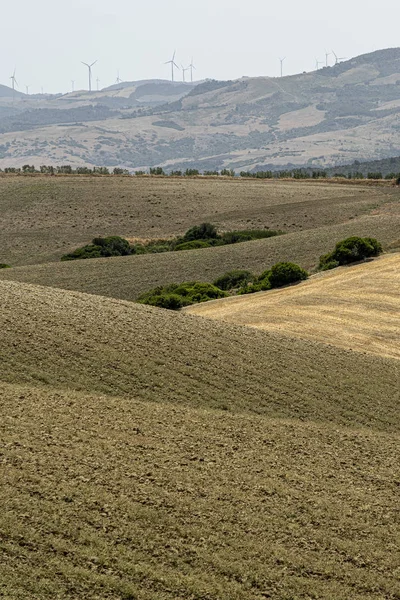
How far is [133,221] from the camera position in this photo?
9612cm

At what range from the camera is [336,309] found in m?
42.2

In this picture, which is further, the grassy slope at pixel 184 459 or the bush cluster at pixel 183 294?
the bush cluster at pixel 183 294

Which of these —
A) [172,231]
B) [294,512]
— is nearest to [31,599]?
[294,512]

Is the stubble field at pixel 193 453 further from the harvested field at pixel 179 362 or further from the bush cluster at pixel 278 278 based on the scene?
the bush cluster at pixel 278 278

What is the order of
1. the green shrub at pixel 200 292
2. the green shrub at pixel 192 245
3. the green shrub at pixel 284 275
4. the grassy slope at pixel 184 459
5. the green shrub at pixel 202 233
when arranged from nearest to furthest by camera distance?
the grassy slope at pixel 184 459 < the green shrub at pixel 200 292 < the green shrub at pixel 284 275 < the green shrub at pixel 192 245 < the green shrub at pixel 202 233

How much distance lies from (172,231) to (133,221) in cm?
788

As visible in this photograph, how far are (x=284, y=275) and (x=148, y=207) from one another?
5183 centimetres

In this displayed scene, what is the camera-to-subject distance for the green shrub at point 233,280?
54.2m

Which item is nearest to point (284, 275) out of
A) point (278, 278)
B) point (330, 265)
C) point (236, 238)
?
point (278, 278)

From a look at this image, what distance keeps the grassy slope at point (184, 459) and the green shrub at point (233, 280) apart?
21586 mm

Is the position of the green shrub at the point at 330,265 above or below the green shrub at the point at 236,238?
below

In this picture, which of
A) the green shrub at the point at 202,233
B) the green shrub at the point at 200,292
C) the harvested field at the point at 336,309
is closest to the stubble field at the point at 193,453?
the harvested field at the point at 336,309

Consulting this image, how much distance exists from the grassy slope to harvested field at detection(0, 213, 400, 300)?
2270 centimetres

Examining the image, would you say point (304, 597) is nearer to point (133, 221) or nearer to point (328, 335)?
point (328, 335)
